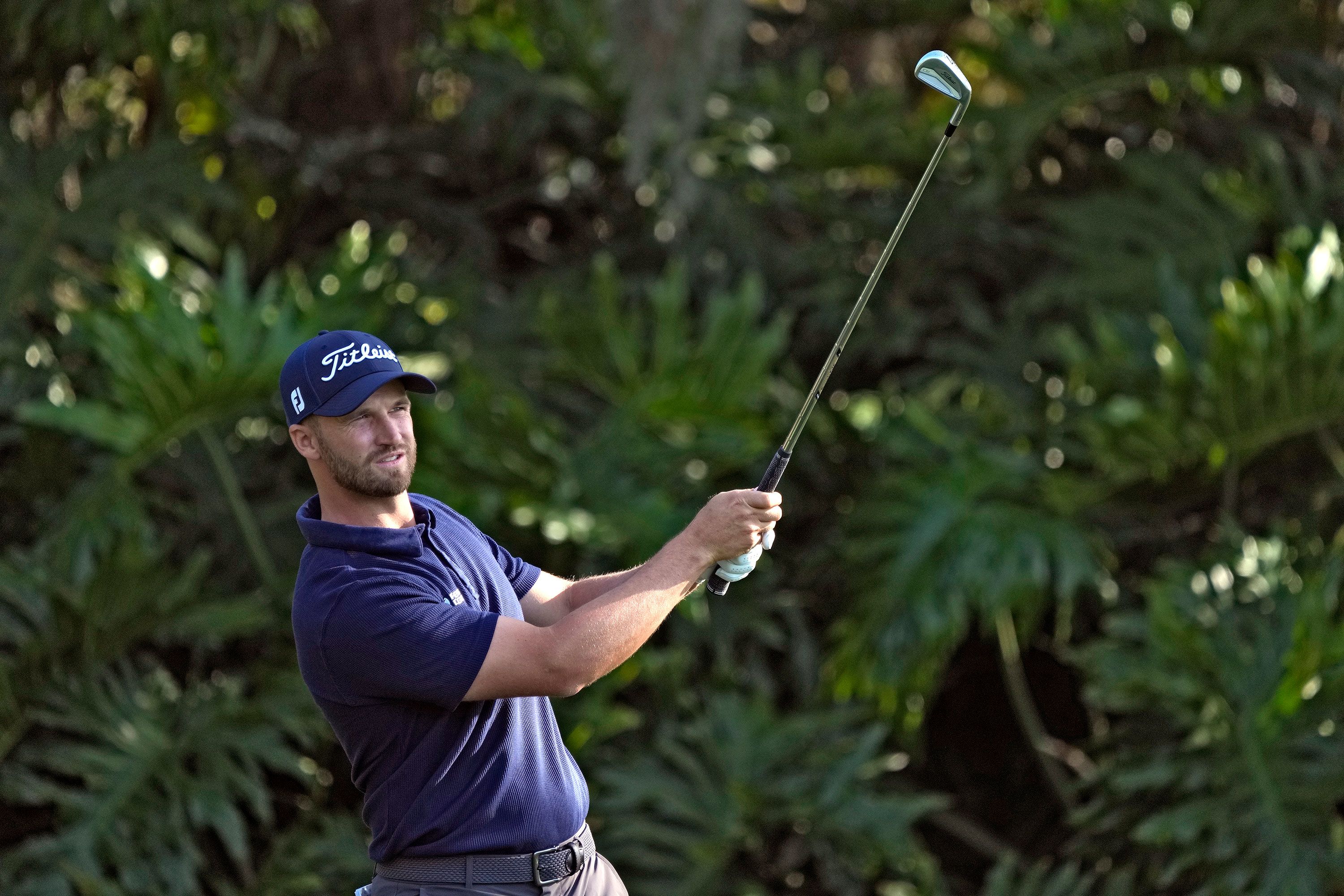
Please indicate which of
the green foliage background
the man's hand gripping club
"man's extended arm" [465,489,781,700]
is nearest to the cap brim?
"man's extended arm" [465,489,781,700]

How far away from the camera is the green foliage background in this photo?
14.3 feet

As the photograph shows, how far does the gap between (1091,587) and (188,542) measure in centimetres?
293

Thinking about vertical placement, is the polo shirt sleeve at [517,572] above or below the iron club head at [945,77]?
below

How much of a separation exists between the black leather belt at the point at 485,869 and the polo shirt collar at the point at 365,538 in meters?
0.43

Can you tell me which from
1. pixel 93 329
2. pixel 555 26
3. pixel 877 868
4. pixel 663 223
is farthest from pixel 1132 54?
pixel 93 329

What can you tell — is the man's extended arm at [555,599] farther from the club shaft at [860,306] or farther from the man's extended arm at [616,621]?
the club shaft at [860,306]

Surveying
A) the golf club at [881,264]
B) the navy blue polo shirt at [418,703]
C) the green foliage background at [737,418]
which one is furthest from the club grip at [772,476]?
the green foliage background at [737,418]

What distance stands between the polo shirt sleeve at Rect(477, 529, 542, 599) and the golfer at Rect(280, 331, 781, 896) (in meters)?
0.22

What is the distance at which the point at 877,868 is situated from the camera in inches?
177

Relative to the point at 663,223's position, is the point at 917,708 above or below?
below

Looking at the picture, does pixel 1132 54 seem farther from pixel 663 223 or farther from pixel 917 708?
pixel 917 708

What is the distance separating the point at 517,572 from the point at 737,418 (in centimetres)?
229

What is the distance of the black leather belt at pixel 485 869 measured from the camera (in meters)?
2.16

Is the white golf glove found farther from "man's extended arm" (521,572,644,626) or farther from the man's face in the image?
the man's face
